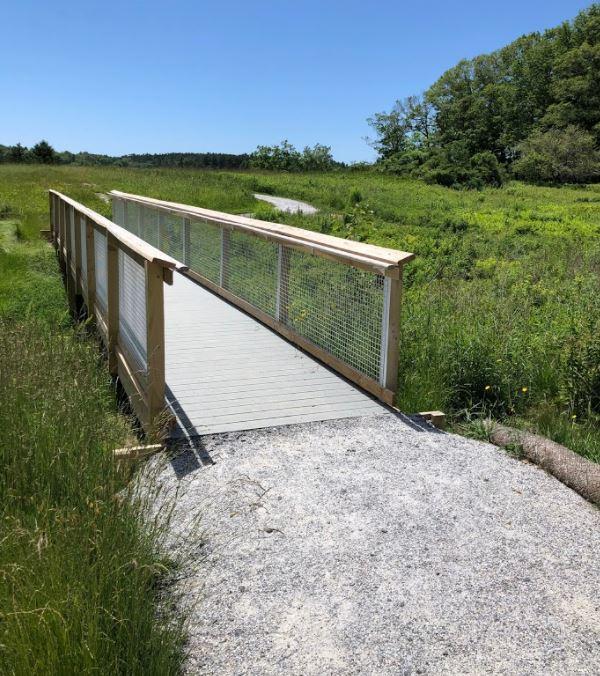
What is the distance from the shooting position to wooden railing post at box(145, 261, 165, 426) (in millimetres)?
4344

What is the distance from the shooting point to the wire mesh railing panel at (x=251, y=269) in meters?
7.34

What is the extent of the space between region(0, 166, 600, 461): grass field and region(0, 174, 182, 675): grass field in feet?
8.25

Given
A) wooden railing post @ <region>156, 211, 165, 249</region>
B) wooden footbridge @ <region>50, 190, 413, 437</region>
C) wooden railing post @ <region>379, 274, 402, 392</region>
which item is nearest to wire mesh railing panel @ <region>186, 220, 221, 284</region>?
wooden footbridge @ <region>50, 190, 413, 437</region>

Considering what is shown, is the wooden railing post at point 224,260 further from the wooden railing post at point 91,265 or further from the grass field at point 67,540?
the grass field at point 67,540

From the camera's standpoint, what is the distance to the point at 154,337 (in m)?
4.40

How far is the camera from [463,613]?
281cm

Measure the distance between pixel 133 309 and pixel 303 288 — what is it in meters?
1.94

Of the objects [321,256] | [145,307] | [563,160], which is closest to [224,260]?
[321,256]

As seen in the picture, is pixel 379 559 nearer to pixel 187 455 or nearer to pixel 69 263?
pixel 187 455

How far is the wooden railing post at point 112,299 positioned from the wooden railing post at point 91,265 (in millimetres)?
1559

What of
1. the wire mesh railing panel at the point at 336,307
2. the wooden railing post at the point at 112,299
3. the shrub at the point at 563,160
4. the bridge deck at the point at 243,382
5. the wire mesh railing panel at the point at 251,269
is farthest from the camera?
the shrub at the point at 563,160

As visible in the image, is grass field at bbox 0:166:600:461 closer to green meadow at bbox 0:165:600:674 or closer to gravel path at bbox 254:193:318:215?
green meadow at bbox 0:165:600:674

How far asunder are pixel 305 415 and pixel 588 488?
74.3 inches

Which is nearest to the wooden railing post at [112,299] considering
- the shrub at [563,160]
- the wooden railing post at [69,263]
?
the wooden railing post at [69,263]
